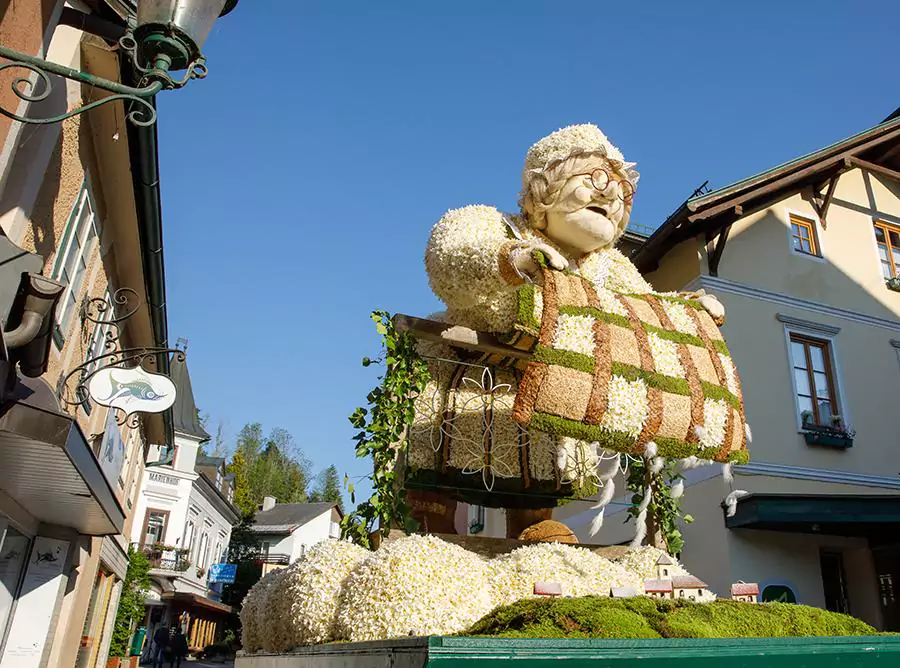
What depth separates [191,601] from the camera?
30375 millimetres

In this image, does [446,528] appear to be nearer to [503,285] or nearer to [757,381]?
[503,285]

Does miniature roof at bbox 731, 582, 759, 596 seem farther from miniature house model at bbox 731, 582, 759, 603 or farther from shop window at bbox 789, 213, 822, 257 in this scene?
shop window at bbox 789, 213, 822, 257

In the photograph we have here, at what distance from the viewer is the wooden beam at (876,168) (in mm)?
12431

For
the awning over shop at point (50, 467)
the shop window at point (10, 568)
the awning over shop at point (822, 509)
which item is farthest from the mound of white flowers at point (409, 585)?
the awning over shop at point (822, 509)

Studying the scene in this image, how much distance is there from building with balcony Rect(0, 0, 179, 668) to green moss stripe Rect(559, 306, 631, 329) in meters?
2.79

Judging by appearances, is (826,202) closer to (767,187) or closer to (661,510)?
(767,187)

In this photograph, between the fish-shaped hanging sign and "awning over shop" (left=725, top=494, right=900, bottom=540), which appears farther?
"awning over shop" (left=725, top=494, right=900, bottom=540)

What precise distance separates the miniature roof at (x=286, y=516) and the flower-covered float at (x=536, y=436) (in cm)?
4078

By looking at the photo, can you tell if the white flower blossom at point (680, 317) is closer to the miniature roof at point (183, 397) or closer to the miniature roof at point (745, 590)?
the miniature roof at point (745, 590)

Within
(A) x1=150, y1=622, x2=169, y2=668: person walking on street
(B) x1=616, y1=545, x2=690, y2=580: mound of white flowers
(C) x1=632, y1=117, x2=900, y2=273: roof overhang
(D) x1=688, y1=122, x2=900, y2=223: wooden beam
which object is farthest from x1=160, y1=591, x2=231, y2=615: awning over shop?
(B) x1=616, y1=545, x2=690, y2=580: mound of white flowers

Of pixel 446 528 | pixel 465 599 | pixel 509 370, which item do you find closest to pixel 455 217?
pixel 509 370

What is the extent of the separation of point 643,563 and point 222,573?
36190 mm

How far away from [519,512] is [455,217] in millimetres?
2007

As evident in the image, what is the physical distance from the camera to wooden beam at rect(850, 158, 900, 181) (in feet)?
40.8
